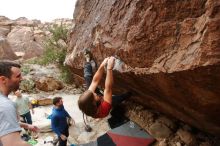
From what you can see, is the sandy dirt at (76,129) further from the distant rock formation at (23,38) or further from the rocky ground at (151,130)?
the distant rock formation at (23,38)

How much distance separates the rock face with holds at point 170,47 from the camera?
301 centimetres

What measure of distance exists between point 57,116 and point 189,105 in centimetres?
333

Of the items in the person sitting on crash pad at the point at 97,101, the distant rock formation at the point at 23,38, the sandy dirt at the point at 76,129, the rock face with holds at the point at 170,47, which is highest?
the rock face with holds at the point at 170,47

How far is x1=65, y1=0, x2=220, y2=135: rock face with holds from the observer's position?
301 centimetres

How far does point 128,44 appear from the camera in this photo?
13.1ft

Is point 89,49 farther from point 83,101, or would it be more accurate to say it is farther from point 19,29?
point 19,29

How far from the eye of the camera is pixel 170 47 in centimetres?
342

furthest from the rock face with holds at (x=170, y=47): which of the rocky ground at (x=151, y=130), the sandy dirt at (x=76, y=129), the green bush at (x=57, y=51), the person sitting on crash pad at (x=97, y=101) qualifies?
the green bush at (x=57, y=51)

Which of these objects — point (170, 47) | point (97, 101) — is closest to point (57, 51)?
Result: point (97, 101)

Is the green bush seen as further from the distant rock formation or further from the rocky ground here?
the rocky ground

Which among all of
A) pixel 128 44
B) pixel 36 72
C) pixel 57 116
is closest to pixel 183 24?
pixel 128 44

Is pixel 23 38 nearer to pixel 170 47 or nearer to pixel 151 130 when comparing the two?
pixel 151 130

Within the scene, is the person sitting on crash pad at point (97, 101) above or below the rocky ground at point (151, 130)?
above

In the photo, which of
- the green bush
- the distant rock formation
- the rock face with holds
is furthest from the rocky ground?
the distant rock formation
